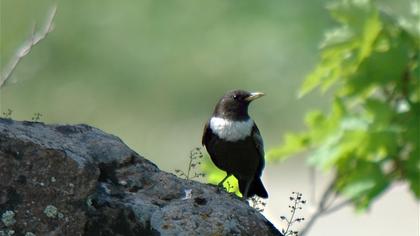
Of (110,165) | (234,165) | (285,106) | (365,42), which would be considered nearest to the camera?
(110,165)

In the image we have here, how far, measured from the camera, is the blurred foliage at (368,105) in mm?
5840

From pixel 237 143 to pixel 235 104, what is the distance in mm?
409

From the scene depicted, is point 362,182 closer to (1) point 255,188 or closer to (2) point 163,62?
(1) point 255,188

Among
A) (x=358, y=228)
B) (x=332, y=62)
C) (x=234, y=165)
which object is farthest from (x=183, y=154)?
(x=332, y=62)

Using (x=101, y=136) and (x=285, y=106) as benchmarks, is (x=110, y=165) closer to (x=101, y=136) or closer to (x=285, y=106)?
A: (x=101, y=136)

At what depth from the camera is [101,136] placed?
5.75 m

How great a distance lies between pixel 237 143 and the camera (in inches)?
A: 300

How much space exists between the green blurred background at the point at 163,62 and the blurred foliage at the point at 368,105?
42.6 feet

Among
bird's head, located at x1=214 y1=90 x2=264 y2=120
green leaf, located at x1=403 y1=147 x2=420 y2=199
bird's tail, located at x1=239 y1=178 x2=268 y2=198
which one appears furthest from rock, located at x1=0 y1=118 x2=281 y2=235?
bird's head, located at x1=214 y1=90 x2=264 y2=120

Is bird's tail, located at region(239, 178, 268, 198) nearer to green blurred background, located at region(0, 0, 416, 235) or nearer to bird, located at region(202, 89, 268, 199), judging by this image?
bird, located at region(202, 89, 268, 199)

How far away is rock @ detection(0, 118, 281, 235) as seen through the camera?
5047 mm

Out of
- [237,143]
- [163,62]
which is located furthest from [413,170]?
[163,62]

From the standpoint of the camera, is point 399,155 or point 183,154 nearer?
point 399,155

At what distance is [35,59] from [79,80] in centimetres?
150
